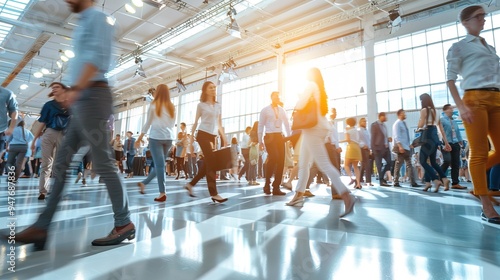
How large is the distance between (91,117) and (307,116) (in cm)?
172

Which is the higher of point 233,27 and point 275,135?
point 233,27

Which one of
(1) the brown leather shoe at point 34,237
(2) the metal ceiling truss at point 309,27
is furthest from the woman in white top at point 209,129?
(2) the metal ceiling truss at point 309,27

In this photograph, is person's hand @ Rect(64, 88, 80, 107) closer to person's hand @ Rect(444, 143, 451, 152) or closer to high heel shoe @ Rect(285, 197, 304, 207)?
high heel shoe @ Rect(285, 197, 304, 207)

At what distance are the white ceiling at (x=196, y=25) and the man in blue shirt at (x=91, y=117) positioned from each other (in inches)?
318

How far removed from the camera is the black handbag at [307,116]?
8.14 feet

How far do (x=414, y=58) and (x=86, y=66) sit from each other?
13.8m

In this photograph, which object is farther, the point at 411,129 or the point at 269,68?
the point at 269,68

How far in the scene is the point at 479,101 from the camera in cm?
192

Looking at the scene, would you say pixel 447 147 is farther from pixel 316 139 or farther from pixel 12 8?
pixel 12 8

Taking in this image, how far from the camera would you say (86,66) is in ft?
4.51

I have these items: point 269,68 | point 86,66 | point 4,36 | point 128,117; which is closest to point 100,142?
point 86,66

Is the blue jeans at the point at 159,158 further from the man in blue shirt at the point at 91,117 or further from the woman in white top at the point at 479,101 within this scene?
the woman in white top at the point at 479,101

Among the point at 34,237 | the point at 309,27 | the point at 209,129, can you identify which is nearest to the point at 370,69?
the point at 309,27

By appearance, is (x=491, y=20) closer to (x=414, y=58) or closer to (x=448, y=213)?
(x=414, y=58)
